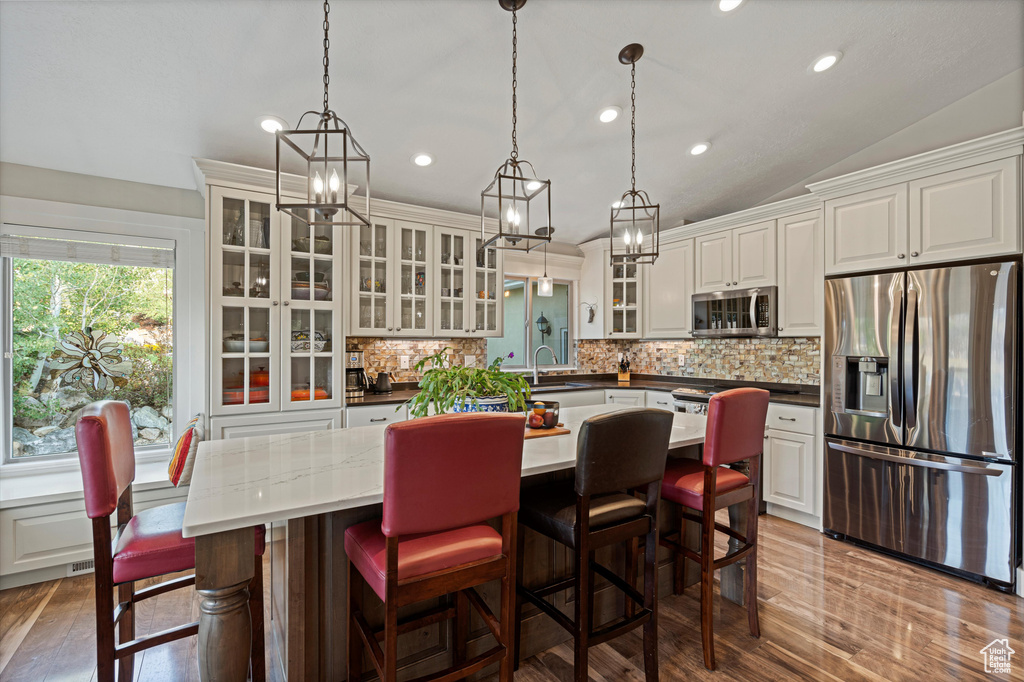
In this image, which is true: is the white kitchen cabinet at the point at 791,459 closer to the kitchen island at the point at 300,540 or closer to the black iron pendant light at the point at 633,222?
the kitchen island at the point at 300,540

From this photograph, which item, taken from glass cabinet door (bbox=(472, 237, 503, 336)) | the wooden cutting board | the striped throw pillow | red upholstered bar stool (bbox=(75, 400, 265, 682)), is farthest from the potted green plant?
glass cabinet door (bbox=(472, 237, 503, 336))

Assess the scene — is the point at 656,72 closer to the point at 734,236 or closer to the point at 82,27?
the point at 734,236

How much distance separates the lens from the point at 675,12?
7.84ft

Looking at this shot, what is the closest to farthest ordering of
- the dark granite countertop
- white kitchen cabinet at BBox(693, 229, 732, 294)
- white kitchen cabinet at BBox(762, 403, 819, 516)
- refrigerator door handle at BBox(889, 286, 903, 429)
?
1. refrigerator door handle at BBox(889, 286, 903, 429)
2. white kitchen cabinet at BBox(762, 403, 819, 516)
3. the dark granite countertop
4. white kitchen cabinet at BBox(693, 229, 732, 294)

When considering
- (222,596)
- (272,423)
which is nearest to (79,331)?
(272,423)

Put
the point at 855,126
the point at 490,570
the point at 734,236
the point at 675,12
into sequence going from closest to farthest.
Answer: the point at 490,570 → the point at 675,12 → the point at 855,126 → the point at 734,236

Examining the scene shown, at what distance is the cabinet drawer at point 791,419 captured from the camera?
3.43 metres

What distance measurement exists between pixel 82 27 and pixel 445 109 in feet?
5.56

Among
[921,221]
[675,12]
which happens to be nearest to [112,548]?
[675,12]

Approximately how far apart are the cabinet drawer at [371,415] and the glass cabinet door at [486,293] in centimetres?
113

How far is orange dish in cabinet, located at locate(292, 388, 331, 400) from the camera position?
128 inches

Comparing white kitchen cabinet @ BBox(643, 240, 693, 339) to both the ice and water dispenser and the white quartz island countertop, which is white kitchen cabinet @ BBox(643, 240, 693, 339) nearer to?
the ice and water dispenser

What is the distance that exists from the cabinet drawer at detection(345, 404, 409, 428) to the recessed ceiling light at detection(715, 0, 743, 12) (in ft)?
10.3

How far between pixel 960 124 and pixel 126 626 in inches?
217
